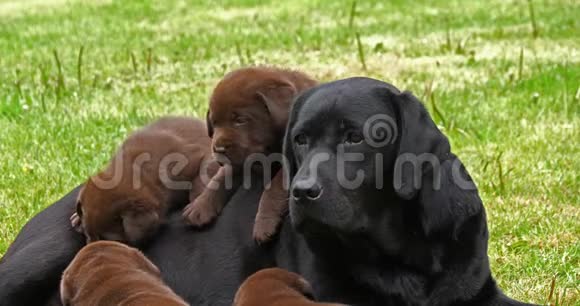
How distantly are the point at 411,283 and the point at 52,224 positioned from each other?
5.51 ft

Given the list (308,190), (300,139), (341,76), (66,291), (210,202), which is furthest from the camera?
(341,76)

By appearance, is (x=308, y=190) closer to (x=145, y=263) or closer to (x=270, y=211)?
(x=270, y=211)

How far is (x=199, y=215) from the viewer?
4.56 metres

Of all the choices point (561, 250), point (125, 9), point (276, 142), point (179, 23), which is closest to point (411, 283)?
point (276, 142)

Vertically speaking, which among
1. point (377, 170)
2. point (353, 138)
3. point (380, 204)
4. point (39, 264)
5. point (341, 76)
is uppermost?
point (353, 138)

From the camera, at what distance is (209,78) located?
1086 centimetres

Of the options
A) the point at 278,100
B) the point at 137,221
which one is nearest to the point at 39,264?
the point at 137,221

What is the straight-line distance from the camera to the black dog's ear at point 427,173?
384cm

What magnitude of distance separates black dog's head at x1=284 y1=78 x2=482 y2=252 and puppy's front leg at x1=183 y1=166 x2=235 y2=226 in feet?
2.23

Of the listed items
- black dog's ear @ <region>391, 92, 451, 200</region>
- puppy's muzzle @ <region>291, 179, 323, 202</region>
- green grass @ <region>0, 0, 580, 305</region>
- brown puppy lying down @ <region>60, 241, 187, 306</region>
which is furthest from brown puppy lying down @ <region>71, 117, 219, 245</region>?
green grass @ <region>0, 0, 580, 305</region>

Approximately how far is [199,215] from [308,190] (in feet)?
3.19

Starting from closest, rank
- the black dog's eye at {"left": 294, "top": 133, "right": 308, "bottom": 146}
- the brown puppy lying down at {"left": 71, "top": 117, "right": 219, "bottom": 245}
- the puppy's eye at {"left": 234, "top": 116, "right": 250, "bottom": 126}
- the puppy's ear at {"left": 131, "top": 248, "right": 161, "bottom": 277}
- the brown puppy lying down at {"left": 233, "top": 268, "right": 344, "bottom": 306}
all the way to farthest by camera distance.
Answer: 1. the brown puppy lying down at {"left": 233, "top": 268, "right": 344, "bottom": 306}
2. the black dog's eye at {"left": 294, "top": 133, "right": 308, "bottom": 146}
3. the puppy's ear at {"left": 131, "top": 248, "right": 161, "bottom": 277}
4. the brown puppy lying down at {"left": 71, "top": 117, "right": 219, "bottom": 245}
5. the puppy's eye at {"left": 234, "top": 116, "right": 250, "bottom": 126}

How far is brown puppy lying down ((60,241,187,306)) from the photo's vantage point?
383 cm

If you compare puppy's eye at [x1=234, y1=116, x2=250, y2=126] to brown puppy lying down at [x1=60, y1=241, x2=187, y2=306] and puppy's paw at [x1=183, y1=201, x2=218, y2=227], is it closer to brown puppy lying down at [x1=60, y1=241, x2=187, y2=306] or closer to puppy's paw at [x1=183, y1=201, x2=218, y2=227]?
puppy's paw at [x1=183, y1=201, x2=218, y2=227]
